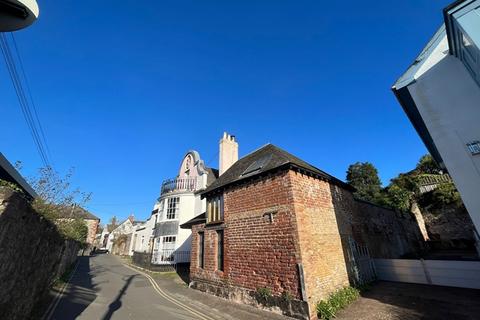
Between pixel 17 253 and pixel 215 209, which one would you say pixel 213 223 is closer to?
pixel 215 209

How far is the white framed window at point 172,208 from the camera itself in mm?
22547

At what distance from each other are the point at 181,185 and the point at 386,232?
1933cm

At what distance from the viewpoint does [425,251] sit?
20562 mm

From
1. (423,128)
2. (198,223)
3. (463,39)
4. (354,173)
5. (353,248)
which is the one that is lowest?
(353,248)

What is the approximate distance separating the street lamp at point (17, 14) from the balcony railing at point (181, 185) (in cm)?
2180

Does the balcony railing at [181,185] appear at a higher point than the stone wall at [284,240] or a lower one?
higher

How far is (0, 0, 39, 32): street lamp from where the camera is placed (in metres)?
2.06

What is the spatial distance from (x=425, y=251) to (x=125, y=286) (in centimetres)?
2608

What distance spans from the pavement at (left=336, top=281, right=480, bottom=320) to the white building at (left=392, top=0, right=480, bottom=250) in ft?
10.4

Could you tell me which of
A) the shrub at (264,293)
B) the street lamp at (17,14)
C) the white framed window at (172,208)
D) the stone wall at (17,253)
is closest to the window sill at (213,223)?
the shrub at (264,293)

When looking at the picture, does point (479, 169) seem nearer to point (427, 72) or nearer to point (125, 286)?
point (427, 72)

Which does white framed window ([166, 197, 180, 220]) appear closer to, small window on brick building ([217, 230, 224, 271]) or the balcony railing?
the balcony railing

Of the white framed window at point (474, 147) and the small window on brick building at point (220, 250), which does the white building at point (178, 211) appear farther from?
the white framed window at point (474, 147)

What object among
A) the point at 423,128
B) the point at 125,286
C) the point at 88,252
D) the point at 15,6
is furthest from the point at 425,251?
the point at 88,252
